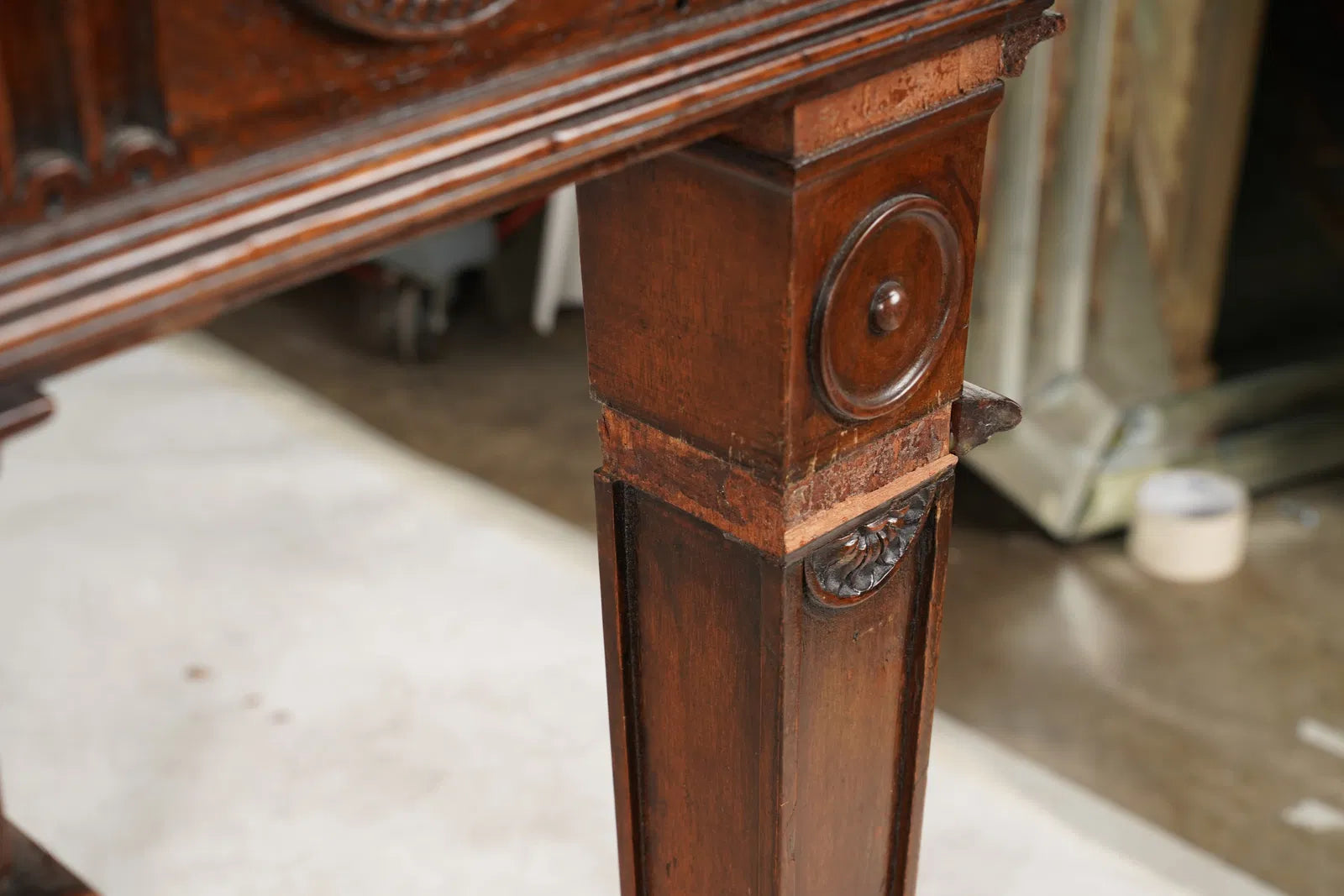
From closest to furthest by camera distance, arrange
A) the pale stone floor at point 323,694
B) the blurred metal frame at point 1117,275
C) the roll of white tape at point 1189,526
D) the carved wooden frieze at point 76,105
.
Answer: the carved wooden frieze at point 76,105 < the pale stone floor at point 323,694 < the blurred metal frame at point 1117,275 < the roll of white tape at point 1189,526

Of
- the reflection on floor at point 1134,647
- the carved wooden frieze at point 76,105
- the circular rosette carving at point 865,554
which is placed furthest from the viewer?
the reflection on floor at point 1134,647

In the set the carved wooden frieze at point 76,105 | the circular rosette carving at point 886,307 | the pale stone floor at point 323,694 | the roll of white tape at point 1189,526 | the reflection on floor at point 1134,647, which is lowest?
the reflection on floor at point 1134,647

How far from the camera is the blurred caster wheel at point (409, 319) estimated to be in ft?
12.0

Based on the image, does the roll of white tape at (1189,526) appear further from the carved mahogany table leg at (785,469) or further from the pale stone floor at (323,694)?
the carved mahogany table leg at (785,469)

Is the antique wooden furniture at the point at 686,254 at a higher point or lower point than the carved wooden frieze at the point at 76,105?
lower

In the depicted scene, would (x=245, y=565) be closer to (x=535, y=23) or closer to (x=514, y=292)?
(x=514, y=292)

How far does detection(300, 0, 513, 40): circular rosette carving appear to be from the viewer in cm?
56

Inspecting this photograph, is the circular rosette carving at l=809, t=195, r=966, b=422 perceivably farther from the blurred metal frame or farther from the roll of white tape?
the roll of white tape

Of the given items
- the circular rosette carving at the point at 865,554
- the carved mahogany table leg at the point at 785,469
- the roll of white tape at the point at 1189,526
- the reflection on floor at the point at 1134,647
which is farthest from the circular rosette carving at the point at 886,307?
the roll of white tape at the point at 1189,526

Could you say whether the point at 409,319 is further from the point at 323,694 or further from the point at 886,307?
the point at 886,307

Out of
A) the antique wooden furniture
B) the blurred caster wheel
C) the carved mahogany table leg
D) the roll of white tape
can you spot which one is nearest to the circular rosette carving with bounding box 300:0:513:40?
the antique wooden furniture

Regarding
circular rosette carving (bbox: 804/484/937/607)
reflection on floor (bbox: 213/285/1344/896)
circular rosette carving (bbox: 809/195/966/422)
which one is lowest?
reflection on floor (bbox: 213/285/1344/896)

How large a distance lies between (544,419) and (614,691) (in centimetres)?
241

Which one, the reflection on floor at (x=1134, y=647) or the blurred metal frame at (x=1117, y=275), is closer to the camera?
the reflection on floor at (x=1134, y=647)
